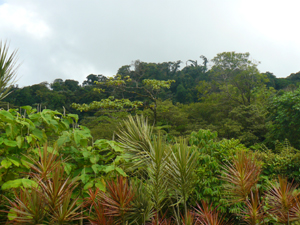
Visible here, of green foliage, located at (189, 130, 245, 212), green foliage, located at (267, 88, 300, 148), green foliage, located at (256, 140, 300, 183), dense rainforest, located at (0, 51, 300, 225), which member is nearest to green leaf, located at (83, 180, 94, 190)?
dense rainforest, located at (0, 51, 300, 225)

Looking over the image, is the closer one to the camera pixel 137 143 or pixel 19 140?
pixel 19 140

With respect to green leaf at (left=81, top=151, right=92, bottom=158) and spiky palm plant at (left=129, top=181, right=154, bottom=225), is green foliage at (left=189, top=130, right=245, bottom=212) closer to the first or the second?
spiky palm plant at (left=129, top=181, right=154, bottom=225)

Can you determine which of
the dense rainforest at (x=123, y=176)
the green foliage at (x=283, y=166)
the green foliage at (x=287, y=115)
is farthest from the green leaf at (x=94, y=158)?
the green foliage at (x=287, y=115)

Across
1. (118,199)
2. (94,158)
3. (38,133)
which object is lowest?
(118,199)

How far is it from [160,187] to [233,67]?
25.3m

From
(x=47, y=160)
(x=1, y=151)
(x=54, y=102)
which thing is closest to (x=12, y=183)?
(x=47, y=160)

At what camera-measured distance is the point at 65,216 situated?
71.3 inches

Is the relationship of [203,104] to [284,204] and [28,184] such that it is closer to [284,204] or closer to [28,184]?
[284,204]

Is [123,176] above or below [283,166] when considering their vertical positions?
above

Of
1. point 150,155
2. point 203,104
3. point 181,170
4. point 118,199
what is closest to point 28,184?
point 118,199

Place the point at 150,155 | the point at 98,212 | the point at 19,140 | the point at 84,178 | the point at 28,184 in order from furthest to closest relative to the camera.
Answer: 1. the point at 150,155
2. the point at 84,178
3. the point at 19,140
4. the point at 98,212
5. the point at 28,184

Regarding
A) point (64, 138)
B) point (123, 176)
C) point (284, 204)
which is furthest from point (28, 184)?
point (284, 204)

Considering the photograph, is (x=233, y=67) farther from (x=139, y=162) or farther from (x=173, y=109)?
(x=139, y=162)

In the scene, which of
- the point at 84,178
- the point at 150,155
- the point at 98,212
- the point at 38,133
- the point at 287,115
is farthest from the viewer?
the point at 287,115
